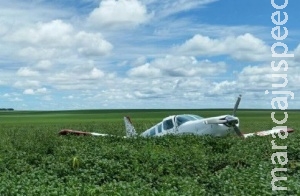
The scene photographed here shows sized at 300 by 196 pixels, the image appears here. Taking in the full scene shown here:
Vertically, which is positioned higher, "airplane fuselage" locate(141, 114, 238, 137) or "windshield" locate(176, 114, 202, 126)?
"windshield" locate(176, 114, 202, 126)

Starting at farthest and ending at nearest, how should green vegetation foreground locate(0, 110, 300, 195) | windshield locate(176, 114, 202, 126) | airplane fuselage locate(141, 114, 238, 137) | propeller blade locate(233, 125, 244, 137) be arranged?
A: 1. windshield locate(176, 114, 202, 126)
2. airplane fuselage locate(141, 114, 238, 137)
3. propeller blade locate(233, 125, 244, 137)
4. green vegetation foreground locate(0, 110, 300, 195)

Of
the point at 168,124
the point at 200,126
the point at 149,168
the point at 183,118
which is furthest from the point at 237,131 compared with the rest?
the point at 149,168

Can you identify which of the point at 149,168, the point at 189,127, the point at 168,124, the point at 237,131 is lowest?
the point at 149,168

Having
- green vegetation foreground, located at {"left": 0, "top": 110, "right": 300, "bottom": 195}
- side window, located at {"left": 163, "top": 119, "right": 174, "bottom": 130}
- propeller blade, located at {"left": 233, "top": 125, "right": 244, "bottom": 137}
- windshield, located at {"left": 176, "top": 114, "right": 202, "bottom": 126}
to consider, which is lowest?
green vegetation foreground, located at {"left": 0, "top": 110, "right": 300, "bottom": 195}

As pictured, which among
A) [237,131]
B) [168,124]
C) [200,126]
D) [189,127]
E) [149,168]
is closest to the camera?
[149,168]

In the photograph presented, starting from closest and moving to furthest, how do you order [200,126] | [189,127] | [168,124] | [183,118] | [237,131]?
[237,131] → [200,126] → [189,127] → [168,124] → [183,118]

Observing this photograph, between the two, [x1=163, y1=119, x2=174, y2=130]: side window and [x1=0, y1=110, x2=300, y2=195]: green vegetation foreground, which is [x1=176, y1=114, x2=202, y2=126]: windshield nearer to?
[x1=163, y1=119, x2=174, y2=130]: side window

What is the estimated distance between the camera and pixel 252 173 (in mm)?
11469

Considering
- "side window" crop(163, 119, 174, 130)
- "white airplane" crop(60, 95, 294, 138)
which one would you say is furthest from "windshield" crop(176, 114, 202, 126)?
"side window" crop(163, 119, 174, 130)

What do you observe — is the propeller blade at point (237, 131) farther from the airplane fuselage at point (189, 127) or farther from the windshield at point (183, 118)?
the windshield at point (183, 118)

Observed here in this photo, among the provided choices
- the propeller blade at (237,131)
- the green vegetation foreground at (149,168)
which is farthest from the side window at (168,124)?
the green vegetation foreground at (149,168)

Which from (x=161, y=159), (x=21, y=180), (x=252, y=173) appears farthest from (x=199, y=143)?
(x=21, y=180)

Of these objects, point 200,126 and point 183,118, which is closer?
point 200,126

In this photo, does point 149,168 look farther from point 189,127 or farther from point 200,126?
point 189,127
